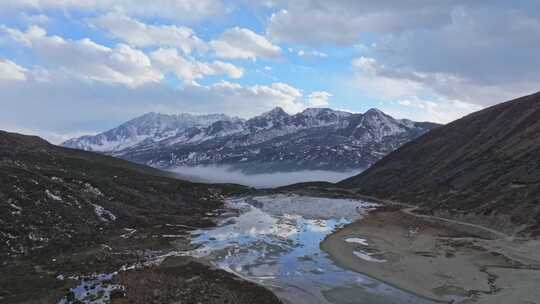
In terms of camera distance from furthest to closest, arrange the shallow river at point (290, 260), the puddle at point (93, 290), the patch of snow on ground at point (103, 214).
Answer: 1. the patch of snow on ground at point (103, 214)
2. the shallow river at point (290, 260)
3. the puddle at point (93, 290)

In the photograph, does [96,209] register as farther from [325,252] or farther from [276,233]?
[325,252]

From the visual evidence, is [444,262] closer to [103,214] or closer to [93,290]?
[93,290]

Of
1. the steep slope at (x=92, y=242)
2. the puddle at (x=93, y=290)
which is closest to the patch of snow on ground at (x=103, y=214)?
the steep slope at (x=92, y=242)

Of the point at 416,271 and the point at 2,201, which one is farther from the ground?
the point at 2,201

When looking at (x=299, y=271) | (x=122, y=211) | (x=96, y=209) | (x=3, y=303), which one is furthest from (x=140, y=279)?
(x=122, y=211)

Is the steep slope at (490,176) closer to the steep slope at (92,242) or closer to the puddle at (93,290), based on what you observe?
the steep slope at (92,242)

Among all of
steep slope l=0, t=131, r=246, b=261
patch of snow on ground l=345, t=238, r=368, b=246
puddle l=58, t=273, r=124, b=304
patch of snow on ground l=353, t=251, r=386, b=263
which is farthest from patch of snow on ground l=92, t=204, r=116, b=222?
patch of snow on ground l=353, t=251, r=386, b=263
